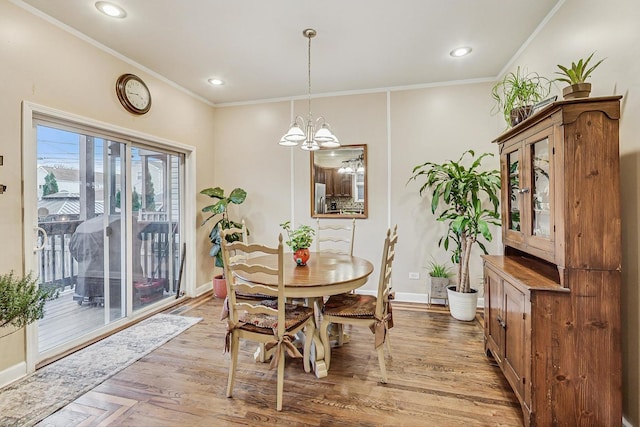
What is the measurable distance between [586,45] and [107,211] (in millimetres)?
4245

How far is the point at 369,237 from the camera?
13.9ft

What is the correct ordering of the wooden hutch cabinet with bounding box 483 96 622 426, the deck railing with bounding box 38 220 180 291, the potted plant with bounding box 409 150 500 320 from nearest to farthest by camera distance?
the wooden hutch cabinet with bounding box 483 96 622 426, the deck railing with bounding box 38 220 180 291, the potted plant with bounding box 409 150 500 320

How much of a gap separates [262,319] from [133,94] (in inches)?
110

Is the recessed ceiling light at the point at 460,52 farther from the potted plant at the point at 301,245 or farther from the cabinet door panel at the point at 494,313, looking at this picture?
the potted plant at the point at 301,245

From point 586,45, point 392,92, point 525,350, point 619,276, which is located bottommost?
point 525,350

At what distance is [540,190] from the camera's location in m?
1.99

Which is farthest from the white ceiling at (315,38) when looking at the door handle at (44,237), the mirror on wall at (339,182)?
the door handle at (44,237)

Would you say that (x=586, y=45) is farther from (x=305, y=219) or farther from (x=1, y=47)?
(x=1, y=47)

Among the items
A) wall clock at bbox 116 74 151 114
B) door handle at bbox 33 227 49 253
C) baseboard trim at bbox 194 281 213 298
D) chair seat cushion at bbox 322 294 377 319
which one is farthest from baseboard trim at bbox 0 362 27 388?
wall clock at bbox 116 74 151 114

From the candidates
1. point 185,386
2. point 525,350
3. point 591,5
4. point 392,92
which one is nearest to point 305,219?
point 392,92

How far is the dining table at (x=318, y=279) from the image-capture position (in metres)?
2.12

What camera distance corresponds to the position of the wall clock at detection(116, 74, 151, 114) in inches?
125

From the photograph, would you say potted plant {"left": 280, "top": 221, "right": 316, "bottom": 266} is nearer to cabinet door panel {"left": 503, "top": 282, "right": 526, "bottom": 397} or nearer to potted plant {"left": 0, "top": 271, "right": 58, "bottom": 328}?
cabinet door panel {"left": 503, "top": 282, "right": 526, "bottom": 397}

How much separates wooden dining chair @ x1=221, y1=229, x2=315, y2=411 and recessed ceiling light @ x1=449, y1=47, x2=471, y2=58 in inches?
105
